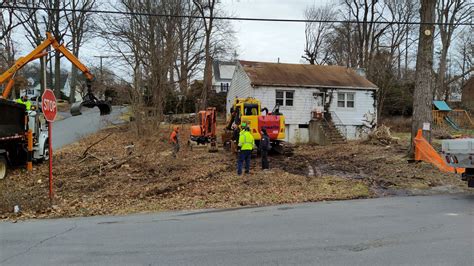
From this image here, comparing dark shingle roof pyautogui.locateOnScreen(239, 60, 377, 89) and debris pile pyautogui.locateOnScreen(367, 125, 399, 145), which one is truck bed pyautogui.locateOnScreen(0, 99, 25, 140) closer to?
dark shingle roof pyautogui.locateOnScreen(239, 60, 377, 89)

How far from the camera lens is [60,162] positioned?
17656mm

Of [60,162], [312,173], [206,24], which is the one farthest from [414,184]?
[206,24]

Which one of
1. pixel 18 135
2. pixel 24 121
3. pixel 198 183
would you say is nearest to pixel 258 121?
pixel 198 183

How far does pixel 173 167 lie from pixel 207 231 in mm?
8347

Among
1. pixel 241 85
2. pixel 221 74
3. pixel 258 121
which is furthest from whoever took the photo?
pixel 221 74

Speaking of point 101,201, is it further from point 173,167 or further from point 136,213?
point 173,167

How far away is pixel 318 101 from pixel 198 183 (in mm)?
19225

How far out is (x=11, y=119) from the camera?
14.9 meters

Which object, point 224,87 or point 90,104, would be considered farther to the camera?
point 224,87

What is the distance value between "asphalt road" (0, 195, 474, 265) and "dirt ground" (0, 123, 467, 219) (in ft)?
3.98

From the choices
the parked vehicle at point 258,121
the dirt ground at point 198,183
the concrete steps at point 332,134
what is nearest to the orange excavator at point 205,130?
the parked vehicle at point 258,121

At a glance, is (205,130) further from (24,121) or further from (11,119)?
(11,119)

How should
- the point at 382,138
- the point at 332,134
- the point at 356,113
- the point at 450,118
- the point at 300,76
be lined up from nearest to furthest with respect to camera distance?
the point at 382,138
the point at 332,134
the point at 356,113
the point at 300,76
the point at 450,118

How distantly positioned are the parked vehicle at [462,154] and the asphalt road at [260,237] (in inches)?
37.9
